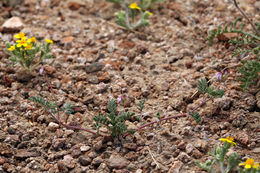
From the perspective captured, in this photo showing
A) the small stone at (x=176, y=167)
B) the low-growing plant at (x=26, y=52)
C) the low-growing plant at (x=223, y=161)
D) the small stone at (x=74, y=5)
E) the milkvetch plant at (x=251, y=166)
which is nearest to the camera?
the milkvetch plant at (x=251, y=166)

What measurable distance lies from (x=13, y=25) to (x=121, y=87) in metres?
1.71

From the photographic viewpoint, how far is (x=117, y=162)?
273 cm

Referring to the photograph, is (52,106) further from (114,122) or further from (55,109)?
(114,122)

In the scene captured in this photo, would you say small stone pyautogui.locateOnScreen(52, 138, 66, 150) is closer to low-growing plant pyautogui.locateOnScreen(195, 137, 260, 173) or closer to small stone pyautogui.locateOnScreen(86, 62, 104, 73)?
small stone pyautogui.locateOnScreen(86, 62, 104, 73)

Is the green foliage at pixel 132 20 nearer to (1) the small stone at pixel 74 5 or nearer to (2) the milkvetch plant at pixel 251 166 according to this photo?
(1) the small stone at pixel 74 5

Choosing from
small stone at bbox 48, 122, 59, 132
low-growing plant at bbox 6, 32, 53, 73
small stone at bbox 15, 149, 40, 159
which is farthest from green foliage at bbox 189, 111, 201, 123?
low-growing plant at bbox 6, 32, 53, 73

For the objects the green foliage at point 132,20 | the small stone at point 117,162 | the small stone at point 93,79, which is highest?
the green foliage at point 132,20

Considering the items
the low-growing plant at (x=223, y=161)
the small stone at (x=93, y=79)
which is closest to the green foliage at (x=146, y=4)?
the small stone at (x=93, y=79)

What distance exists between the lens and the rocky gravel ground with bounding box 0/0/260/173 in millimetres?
2791

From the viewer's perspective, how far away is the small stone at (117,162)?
2.71 meters

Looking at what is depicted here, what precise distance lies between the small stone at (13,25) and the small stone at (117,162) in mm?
2269

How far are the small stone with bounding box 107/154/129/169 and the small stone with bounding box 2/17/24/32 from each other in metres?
2.27

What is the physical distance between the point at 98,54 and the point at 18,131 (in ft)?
4.29

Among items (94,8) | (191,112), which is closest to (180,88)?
(191,112)
